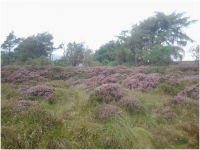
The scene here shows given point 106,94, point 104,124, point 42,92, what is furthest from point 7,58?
point 104,124

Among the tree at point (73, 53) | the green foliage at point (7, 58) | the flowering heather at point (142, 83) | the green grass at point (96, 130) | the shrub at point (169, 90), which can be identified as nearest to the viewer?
the green grass at point (96, 130)

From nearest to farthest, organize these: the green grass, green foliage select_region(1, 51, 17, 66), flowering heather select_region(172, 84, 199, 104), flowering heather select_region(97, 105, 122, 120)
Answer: the green grass, flowering heather select_region(97, 105, 122, 120), flowering heather select_region(172, 84, 199, 104), green foliage select_region(1, 51, 17, 66)

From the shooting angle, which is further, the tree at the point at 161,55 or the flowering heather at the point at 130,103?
the tree at the point at 161,55

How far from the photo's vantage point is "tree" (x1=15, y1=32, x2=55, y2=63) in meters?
24.8

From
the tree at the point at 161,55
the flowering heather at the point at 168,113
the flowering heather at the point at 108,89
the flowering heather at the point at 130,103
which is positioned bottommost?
the flowering heather at the point at 168,113

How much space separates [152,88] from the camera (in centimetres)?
670

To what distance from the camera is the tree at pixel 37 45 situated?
24.8m

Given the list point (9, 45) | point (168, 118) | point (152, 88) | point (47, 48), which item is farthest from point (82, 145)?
point (9, 45)

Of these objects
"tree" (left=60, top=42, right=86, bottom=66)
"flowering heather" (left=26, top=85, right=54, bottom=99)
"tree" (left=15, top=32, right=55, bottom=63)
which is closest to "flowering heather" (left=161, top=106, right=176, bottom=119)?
"flowering heather" (left=26, top=85, right=54, bottom=99)

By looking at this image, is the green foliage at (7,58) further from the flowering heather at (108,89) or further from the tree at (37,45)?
the flowering heather at (108,89)

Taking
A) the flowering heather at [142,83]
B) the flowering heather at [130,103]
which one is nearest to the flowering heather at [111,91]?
the flowering heather at [130,103]

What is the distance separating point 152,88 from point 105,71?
17.0ft

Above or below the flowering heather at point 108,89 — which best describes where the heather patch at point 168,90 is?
below

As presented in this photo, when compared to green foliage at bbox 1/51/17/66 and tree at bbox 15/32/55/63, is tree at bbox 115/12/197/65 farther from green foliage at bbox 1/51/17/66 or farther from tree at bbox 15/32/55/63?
green foliage at bbox 1/51/17/66
